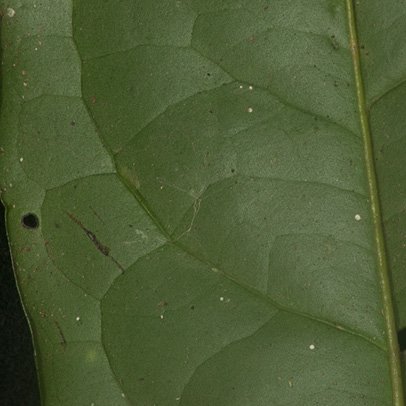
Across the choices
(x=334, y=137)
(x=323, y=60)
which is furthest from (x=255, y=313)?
(x=323, y=60)

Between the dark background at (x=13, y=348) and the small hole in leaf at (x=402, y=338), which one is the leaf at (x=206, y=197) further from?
the dark background at (x=13, y=348)

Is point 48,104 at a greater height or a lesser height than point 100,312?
greater

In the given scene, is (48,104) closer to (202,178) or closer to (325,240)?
(202,178)

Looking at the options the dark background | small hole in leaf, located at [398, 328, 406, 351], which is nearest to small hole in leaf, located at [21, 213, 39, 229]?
the dark background

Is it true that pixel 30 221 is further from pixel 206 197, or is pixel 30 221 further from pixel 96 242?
pixel 206 197

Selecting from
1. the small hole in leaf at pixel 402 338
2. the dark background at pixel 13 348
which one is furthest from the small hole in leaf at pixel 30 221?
the small hole in leaf at pixel 402 338

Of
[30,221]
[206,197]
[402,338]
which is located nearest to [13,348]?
[30,221]

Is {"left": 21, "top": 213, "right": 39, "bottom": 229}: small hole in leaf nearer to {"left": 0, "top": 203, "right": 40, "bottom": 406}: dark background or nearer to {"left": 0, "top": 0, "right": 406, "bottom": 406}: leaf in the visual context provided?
{"left": 0, "top": 0, "right": 406, "bottom": 406}: leaf
